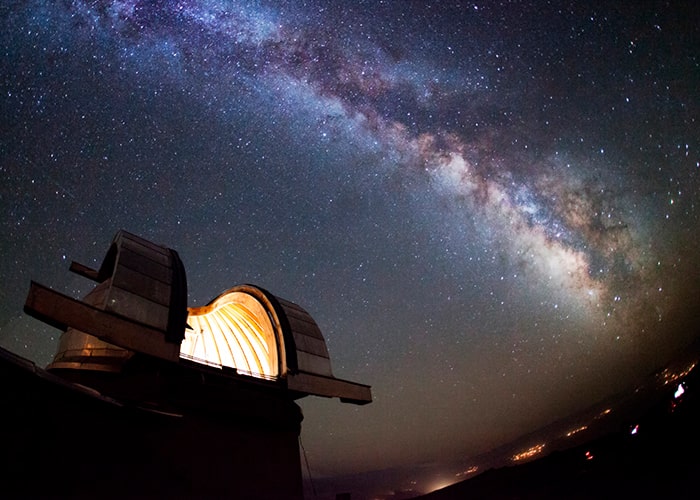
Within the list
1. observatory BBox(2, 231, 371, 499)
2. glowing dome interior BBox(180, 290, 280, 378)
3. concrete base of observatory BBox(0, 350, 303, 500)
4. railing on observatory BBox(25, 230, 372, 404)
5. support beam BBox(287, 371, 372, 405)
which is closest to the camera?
concrete base of observatory BBox(0, 350, 303, 500)

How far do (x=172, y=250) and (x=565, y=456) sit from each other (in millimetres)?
16046

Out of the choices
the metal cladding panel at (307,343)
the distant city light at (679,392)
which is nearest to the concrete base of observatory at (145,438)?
the metal cladding panel at (307,343)

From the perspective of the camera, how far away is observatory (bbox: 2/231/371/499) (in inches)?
268

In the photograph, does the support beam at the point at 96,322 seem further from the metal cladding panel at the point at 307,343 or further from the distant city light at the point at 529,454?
the distant city light at the point at 529,454

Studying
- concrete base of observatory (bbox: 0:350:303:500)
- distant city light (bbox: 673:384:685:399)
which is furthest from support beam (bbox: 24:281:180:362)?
distant city light (bbox: 673:384:685:399)

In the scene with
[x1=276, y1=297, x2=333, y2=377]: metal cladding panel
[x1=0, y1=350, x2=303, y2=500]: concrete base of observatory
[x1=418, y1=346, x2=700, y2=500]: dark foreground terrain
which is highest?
[x1=276, y1=297, x2=333, y2=377]: metal cladding panel

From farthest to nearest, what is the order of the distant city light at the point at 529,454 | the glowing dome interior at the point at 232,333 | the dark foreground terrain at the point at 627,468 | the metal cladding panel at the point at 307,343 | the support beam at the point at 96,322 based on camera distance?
1. the distant city light at the point at 529,454
2. the glowing dome interior at the point at 232,333
3. the metal cladding panel at the point at 307,343
4. the dark foreground terrain at the point at 627,468
5. the support beam at the point at 96,322

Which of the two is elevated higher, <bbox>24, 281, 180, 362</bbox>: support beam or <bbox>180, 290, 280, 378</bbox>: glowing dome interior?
<bbox>180, 290, 280, 378</bbox>: glowing dome interior

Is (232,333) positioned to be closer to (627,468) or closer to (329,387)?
(329,387)

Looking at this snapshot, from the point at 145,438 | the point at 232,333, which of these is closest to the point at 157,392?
the point at 145,438

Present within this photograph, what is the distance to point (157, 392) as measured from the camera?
31.3 feet

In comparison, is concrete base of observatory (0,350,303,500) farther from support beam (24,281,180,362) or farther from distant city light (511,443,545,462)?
distant city light (511,443,545,462)

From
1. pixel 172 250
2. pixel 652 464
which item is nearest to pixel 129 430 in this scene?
pixel 172 250

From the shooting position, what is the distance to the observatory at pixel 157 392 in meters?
6.82
